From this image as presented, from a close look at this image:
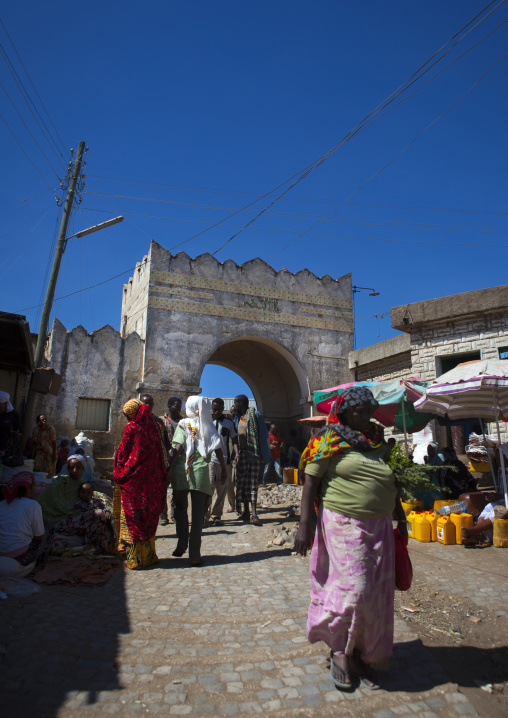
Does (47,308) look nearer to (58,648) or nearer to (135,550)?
(135,550)

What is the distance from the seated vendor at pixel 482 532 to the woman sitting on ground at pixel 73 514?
13.6 feet

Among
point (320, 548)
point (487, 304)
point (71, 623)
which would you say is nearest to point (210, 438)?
point (71, 623)

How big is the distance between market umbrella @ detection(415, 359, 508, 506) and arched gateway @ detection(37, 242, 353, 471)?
8.08m

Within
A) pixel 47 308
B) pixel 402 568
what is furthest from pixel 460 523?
pixel 47 308

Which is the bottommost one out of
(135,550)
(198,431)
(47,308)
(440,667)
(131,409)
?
(440,667)

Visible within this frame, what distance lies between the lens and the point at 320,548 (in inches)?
113

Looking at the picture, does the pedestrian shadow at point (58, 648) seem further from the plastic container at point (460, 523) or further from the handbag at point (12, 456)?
the plastic container at point (460, 523)

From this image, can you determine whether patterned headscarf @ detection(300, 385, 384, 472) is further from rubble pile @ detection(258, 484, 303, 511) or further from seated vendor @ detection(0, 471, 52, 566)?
rubble pile @ detection(258, 484, 303, 511)

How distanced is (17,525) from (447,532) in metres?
4.88

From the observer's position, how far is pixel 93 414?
13789 millimetres

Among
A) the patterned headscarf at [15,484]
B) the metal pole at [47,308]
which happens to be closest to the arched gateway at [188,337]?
the metal pole at [47,308]

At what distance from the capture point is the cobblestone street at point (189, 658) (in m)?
2.52

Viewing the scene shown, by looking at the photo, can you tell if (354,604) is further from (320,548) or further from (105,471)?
(105,471)

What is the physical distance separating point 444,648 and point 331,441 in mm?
1700
